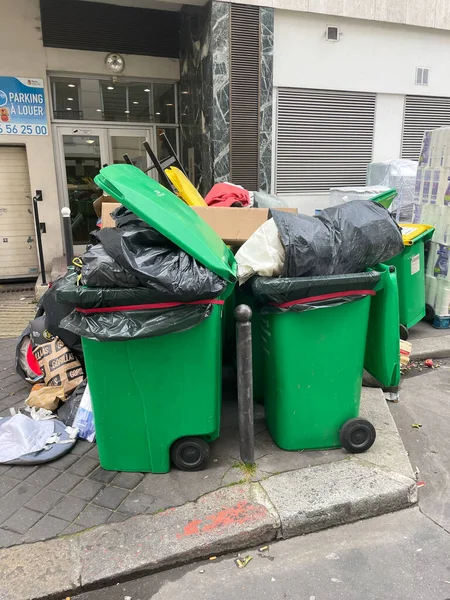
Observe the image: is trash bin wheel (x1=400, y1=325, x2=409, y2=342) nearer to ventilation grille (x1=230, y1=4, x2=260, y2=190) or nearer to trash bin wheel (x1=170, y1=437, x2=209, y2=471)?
trash bin wheel (x1=170, y1=437, x2=209, y2=471)

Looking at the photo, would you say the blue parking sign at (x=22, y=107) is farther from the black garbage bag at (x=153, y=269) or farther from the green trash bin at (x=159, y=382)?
the black garbage bag at (x=153, y=269)

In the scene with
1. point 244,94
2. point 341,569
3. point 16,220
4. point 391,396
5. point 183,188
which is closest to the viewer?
point 341,569

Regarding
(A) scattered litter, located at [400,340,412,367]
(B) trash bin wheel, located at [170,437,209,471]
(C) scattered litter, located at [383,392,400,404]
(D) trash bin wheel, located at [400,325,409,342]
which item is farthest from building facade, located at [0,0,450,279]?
(B) trash bin wheel, located at [170,437,209,471]

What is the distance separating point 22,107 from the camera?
23.6ft

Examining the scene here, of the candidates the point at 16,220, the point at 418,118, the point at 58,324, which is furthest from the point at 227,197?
the point at 418,118

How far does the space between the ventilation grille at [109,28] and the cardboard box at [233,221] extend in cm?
527

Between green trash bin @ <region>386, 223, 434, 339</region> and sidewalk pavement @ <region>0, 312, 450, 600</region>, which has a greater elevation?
green trash bin @ <region>386, 223, 434, 339</region>

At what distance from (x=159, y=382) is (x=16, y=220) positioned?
6627 mm

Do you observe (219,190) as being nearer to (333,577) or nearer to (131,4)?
(333,577)

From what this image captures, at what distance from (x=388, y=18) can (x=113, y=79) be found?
186 inches

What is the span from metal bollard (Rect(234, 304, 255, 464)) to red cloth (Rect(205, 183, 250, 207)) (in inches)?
92.9

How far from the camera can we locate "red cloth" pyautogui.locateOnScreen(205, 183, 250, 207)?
471 cm

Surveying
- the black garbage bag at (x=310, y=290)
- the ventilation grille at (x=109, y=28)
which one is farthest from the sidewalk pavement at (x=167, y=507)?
the ventilation grille at (x=109, y=28)

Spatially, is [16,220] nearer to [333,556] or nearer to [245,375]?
[245,375]
